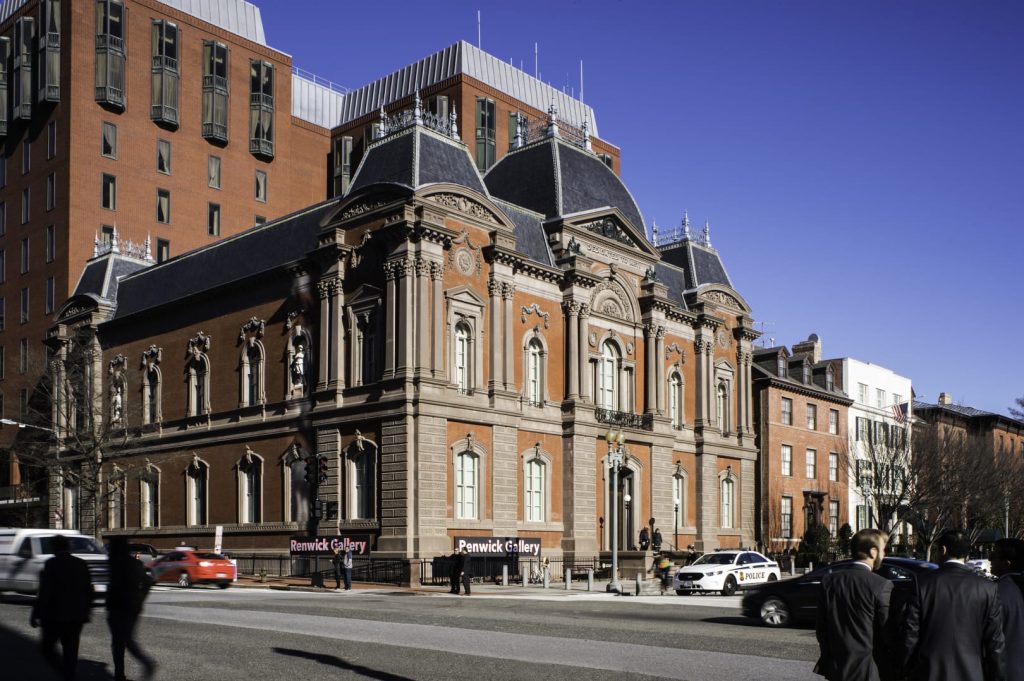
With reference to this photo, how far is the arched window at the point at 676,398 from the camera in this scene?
60000 mm

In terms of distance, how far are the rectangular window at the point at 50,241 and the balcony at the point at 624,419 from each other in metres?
36.3

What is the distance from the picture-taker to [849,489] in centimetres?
7612

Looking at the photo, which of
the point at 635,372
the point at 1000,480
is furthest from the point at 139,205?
the point at 1000,480

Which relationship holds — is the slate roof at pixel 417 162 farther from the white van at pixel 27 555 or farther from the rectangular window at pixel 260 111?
the rectangular window at pixel 260 111

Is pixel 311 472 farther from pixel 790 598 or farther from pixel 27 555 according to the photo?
pixel 790 598

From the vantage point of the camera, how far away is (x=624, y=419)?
181 feet

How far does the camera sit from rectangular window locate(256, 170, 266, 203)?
7838 centimetres

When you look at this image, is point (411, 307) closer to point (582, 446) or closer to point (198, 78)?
point (582, 446)

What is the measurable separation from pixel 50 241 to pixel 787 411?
46.9 meters

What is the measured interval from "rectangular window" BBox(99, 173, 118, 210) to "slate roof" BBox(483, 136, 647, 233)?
25200mm

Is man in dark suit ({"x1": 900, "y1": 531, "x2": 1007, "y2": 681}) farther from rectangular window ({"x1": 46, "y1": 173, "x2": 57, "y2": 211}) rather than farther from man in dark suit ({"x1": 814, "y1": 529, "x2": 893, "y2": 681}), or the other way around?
rectangular window ({"x1": 46, "y1": 173, "x2": 57, "y2": 211})

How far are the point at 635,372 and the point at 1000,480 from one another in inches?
1191

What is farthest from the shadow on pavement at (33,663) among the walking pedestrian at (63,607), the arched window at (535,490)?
the arched window at (535,490)

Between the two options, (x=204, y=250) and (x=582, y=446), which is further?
(x=204, y=250)
